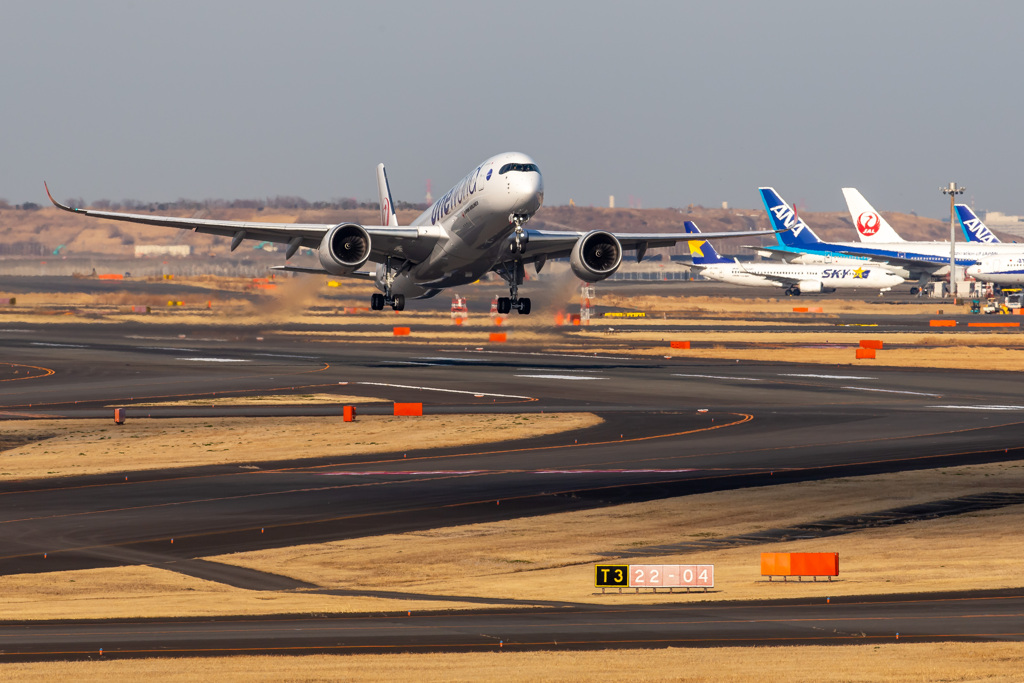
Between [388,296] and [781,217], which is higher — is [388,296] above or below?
below

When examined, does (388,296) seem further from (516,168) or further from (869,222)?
(869,222)

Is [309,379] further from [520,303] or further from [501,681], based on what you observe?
[501,681]

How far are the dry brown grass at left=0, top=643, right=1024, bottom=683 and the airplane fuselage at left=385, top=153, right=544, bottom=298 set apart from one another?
36.3m

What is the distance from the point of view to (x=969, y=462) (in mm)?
39094

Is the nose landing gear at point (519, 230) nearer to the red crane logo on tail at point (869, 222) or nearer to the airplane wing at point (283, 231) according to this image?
the airplane wing at point (283, 231)

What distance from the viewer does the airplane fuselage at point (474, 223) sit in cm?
5356

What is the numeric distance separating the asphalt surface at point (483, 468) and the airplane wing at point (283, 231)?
7503 millimetres

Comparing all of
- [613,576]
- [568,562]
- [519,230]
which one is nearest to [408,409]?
[519,230]

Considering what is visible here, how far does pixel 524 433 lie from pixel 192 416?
1529cm

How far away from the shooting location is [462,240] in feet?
191

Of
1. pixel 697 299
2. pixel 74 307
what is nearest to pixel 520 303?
pixel 74 307

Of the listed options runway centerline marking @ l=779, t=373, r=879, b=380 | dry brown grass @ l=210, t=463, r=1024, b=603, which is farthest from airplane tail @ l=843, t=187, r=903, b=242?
dry brown grass @ l=210, t=463, r=1024, b=603

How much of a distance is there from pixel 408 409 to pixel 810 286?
122858 millimetres

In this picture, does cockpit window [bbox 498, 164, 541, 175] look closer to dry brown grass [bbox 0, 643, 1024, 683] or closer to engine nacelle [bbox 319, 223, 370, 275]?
engine nacelle [bbox 319, 223, 370, 275]
